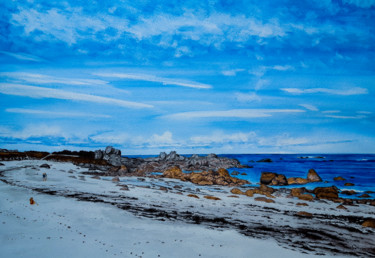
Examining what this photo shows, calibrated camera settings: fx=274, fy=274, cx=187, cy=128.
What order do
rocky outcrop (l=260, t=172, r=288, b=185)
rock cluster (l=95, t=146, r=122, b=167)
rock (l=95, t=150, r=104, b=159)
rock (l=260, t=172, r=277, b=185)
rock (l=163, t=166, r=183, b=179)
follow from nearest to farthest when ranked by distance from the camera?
rocky outcrop (l=260, t=172, r=288, b=185) → rock (l=260, t=172, r=277, b=185) → rock (l=163, t=166, r=183, b=179) → rock cluster (l=95, t=146, r=122, b=167) → rock (l=95, t=150, r=104, b=159)

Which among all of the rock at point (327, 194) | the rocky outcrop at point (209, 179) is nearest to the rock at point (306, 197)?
the rock at point (327, 194)

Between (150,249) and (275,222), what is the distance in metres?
8.73

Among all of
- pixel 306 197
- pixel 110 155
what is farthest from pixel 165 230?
pixel 110 155

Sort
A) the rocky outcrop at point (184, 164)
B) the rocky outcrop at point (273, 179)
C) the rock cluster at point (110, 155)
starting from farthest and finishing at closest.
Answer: the rock cluster at point (110, 155), the rocky outcrop at point (184, 164), the rocky outcrop at point (273, 179)

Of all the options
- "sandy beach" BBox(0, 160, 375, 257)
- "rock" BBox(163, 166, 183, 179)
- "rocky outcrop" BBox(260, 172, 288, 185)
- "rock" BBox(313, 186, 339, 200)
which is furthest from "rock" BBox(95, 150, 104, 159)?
"rock" BBox(313, 186, 339, 200)

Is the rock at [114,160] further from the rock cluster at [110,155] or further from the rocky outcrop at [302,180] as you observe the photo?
the rocky outcrop at [302,180]

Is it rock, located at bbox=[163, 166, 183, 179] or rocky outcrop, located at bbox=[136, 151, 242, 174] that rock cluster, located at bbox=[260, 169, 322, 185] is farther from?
rocky outcrop, located at bbox=[136, 151, 242, 174]

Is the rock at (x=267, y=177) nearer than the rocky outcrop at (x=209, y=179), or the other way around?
the rocky outcrop at (x=209, y=179)

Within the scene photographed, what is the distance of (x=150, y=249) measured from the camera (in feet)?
31.5

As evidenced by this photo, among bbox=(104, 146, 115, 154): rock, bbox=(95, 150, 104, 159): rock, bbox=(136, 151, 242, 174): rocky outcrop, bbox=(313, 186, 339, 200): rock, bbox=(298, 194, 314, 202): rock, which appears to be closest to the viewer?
bbox=(298, 194, 314, 202): rock

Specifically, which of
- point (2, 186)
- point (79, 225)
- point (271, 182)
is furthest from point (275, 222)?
point (271, 182)

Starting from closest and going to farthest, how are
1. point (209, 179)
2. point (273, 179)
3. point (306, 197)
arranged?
1. point (306, 197)
2. point (209, 179)
3. point (273, 179)

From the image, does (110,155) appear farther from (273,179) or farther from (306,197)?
(306,197)

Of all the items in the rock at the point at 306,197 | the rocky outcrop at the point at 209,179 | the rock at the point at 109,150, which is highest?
the rock at the point at 109,150
